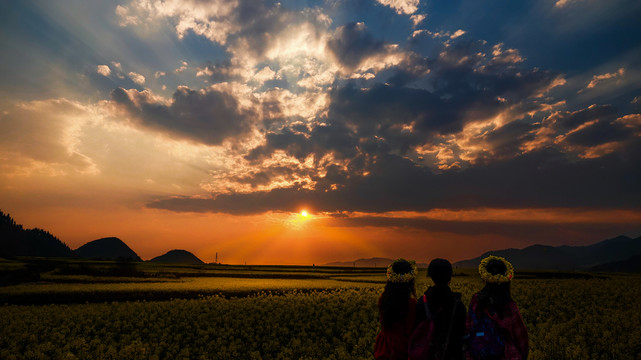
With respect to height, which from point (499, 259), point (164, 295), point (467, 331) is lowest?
point (164, 295)

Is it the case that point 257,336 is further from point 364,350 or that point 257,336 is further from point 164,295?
point 164,295

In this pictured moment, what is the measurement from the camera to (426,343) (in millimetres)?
5699

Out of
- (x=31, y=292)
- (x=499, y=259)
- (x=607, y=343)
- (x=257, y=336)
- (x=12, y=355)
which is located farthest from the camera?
(x=31, y=292)

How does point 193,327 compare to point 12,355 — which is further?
point 193,327

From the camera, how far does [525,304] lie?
22.7 meters

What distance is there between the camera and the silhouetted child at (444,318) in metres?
5.70

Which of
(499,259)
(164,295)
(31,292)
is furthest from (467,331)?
(31,292)

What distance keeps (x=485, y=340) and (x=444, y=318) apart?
0.83 m

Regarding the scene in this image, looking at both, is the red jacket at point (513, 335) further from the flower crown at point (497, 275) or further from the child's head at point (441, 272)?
the child's head at point (441, 272)

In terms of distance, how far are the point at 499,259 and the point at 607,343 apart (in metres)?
13.1

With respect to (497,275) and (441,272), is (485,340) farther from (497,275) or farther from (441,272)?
(441,272)

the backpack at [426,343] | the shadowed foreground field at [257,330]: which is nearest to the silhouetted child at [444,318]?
the backpack at [426,343]

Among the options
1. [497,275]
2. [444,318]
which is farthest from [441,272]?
[497,275]

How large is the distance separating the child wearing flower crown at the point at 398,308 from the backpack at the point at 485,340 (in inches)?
41.4
